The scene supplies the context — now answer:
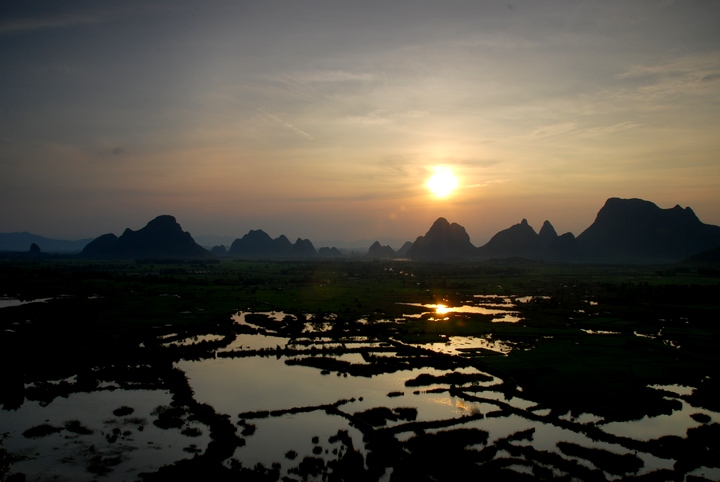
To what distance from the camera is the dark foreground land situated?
18.5 metres

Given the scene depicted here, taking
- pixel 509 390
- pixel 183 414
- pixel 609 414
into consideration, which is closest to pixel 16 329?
pixel 183 414

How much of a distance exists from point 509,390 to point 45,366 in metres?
30.2

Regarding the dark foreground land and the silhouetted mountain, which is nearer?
the dark foreground land

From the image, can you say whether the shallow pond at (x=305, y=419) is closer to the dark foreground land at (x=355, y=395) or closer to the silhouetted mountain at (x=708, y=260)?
the dark foreground land at (x=355, y=395)

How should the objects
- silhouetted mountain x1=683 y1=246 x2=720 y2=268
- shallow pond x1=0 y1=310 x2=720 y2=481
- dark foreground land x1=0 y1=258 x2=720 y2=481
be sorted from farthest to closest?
silhouetted mountain x1=683 y1=246 x2=720 y2=268
shallow pond x1=0 y1=310 x2=720 y2=481
dark foreground land x1=0 y1=258 x2=720 y2=481

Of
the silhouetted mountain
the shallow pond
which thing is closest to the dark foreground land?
the shallow pond

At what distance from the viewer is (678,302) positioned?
6462cm

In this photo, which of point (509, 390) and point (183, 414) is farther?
point (509, 390)

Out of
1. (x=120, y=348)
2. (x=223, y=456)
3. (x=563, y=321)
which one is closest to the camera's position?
(x=223, y=456)

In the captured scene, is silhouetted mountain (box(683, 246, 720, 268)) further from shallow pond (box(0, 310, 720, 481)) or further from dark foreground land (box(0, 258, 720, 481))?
shallow pond (box(0, 310, 720, 481))

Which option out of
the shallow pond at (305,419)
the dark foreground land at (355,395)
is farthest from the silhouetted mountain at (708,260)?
the shallow pond at (305,419)

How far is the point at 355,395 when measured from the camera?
2706cm

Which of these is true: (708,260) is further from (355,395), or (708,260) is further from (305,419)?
(305,419)

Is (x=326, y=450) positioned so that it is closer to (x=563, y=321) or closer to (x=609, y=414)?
(x=609, y=414)
